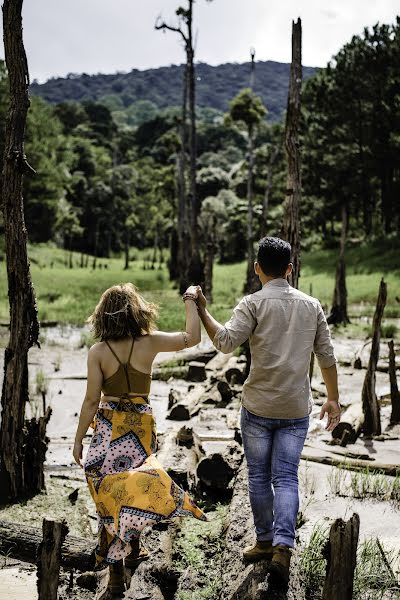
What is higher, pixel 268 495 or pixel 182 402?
pixel 268 495

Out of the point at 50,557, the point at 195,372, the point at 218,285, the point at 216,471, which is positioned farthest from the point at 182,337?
the point at 218,285

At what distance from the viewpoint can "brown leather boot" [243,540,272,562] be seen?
4207 mm

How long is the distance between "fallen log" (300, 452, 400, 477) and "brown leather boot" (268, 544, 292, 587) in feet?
9.39

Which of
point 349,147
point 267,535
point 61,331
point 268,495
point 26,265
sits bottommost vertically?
point 61,331

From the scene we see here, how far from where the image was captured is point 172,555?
16.0 ft

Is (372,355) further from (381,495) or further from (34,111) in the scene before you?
(34,111)

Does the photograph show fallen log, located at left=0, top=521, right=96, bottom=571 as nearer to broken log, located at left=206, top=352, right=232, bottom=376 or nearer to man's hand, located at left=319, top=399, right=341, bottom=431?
man's hand, located at left=319, top=399, right=341, bottom=431

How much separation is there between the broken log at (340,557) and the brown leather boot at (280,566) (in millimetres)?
262

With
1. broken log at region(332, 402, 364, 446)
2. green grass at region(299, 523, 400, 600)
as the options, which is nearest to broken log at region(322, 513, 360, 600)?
green grass at region(299, 523, 400, 600)

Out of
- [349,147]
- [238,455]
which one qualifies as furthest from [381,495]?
[349,147]

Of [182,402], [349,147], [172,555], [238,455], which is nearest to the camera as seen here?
[172,555]

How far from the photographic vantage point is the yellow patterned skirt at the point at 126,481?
400cm

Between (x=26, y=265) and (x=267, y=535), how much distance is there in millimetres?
3381

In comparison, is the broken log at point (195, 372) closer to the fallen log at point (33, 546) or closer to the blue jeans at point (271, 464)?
the fallen log at point (33, 546)
